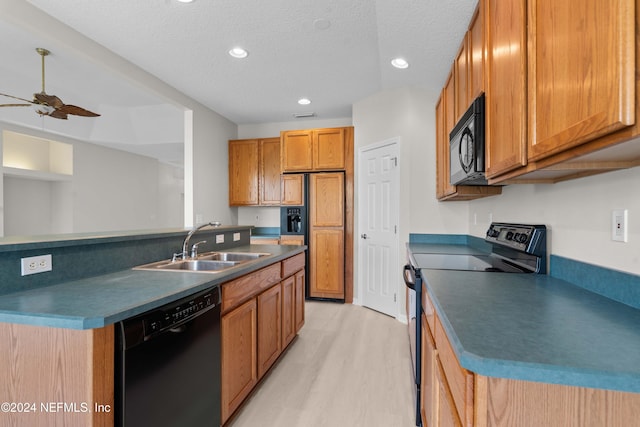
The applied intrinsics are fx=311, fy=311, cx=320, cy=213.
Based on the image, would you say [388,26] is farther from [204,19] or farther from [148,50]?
[148,50]

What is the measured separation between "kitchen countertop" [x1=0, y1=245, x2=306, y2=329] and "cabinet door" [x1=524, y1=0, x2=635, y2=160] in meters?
1.43

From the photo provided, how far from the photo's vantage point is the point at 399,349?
9.05ft

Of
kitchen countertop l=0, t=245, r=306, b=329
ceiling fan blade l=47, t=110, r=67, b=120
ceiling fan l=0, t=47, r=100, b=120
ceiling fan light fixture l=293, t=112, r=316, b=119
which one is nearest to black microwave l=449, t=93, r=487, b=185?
kitchen countertop l=0, t=245, r=306, b=329

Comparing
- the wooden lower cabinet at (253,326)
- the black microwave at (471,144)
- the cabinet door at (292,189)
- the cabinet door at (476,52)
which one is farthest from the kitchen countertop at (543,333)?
the cabinet door at (292,189)

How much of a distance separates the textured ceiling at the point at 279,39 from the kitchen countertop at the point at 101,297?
1936 millimetres

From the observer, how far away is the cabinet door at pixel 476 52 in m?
1.53

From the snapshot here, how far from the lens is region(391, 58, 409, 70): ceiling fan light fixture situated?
2754mm

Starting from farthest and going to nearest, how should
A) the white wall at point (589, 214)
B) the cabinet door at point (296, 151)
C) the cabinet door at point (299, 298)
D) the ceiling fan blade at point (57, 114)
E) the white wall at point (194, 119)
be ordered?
1. the cabinet door at point (296, 151)
2. the ceiling fan blade at point (57, 114)
3. the cabinet door at point (299, 298)
4. the white wall at point (194, 119)
5. the white wall at point (589, 214)

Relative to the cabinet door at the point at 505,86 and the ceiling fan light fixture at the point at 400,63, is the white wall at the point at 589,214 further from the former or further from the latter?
the ceiling fan light fixture at the point at 400,63

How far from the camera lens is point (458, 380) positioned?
855 millimetres

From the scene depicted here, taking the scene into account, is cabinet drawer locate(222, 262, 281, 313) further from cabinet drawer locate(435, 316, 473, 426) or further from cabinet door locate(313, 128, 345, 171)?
cabinet door locate(313, 128, 345, 171)

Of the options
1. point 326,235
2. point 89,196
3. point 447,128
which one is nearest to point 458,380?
point 447,128

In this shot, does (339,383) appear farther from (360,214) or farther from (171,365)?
(360,214)

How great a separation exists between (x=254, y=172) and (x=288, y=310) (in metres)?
2.75
